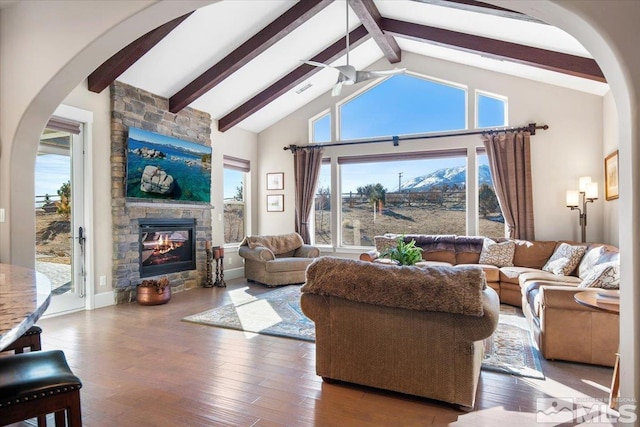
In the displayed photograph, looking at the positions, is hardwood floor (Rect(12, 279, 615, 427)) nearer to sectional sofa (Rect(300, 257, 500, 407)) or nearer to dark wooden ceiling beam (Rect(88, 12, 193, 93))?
sectional sofa (Rect(300, 257, 500, 407))

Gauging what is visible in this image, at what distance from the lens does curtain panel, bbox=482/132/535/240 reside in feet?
19.6

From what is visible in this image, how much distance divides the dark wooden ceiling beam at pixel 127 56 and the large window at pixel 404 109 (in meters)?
3.83

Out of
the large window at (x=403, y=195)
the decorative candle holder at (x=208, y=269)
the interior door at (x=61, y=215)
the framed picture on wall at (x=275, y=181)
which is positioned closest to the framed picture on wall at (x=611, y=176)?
the large window at (x=403, y=195)

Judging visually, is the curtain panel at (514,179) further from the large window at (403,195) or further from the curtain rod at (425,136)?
the large window at (403,195)

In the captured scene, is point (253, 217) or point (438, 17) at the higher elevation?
point (438, 17)

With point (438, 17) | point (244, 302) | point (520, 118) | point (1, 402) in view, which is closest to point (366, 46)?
point (438, 17)

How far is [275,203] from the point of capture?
8.06 meters

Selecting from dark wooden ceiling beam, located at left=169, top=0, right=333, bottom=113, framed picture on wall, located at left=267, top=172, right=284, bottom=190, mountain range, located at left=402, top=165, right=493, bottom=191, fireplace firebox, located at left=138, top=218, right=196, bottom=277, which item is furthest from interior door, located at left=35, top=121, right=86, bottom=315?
mountain range, located at left=402, top=165, right=493, bottom=191

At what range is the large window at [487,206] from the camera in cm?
641

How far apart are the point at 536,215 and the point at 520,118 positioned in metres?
1.66

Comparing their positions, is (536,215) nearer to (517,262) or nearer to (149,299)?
(517,262)

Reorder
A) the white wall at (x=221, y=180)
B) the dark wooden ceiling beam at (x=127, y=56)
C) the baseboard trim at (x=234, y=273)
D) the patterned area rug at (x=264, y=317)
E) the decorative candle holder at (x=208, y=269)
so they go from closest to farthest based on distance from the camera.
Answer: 1. the patterned area rug at (x=264, y=317)
2. the dark wooden ceiling beam at (x=127, y=56)
3. the decorative candle holder at (x=208, y=269)
4. the white wall at (x=221, y=180)
5. the baseboard trim at (x=234, y=273)

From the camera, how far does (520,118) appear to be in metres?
6.13

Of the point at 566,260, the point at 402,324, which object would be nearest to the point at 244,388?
the point at 402,324
